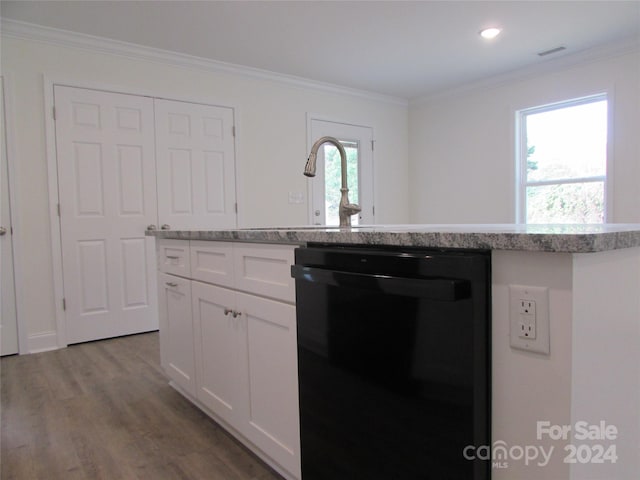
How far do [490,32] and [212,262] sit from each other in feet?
9.82

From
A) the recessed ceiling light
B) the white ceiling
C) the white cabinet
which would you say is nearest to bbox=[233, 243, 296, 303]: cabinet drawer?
the white cabinet

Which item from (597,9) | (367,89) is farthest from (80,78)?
(597,9)

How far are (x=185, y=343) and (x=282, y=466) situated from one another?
2.72 ft

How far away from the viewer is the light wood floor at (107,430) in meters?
1.54

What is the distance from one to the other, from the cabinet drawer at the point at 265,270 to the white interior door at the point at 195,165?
232 cm

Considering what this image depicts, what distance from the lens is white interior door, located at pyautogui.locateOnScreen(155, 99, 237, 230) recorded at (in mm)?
3615

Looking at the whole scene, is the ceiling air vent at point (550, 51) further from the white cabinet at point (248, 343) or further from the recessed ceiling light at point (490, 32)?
the white cabinet at point (248, 343)

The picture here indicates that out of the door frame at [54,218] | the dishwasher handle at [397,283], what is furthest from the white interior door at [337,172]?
the dishwasher handle at [397,283]

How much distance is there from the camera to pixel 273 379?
1.40 meters

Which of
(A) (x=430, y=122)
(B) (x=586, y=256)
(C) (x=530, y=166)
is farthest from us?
(A) (x=430, y=122)

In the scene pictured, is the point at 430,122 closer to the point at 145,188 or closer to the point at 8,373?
the point at 145,188

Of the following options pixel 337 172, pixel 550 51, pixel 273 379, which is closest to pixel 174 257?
pixel 273 379

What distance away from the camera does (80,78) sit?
322 cm

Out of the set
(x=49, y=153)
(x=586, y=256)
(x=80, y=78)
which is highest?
(x=80, y=78)
